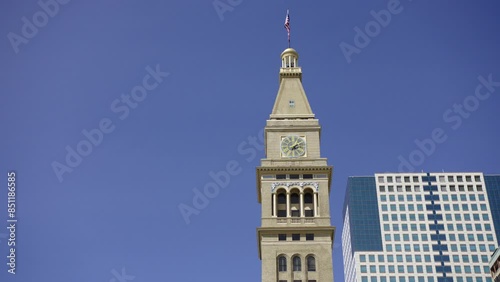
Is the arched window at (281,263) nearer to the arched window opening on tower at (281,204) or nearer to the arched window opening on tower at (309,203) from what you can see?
the arched window opening on tower at (281,204)

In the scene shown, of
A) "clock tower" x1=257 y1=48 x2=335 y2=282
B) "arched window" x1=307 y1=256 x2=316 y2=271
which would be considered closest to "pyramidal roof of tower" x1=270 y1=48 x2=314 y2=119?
"clock tower" x1=257 y1=48 x2=335 y2=282

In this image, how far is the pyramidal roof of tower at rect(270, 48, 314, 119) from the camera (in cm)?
10694

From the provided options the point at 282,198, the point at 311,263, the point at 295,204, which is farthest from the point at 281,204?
the point at 311,263

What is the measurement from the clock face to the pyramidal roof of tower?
4131mm

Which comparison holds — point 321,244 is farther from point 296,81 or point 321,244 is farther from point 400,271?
point 400,271

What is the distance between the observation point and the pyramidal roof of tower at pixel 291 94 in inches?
4210

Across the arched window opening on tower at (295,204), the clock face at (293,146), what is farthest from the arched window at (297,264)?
the clock face at (293,146)

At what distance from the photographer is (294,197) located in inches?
3932

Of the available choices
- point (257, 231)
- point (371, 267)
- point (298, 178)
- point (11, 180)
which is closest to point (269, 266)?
point (257, 231)

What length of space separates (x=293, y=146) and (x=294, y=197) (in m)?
7.46

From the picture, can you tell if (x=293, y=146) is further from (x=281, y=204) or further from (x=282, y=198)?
(x=281, y=204)

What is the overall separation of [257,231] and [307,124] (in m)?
17.8

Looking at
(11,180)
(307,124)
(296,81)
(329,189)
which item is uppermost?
(296,81)

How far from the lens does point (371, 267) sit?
199 metres
